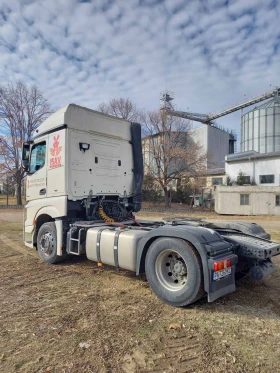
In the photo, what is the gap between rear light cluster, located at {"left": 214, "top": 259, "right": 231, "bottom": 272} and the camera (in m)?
3.91

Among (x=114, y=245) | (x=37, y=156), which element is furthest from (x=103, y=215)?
(x=37, y=156)

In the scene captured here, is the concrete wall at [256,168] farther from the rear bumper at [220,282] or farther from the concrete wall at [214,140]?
the rear bumper at [220,282]

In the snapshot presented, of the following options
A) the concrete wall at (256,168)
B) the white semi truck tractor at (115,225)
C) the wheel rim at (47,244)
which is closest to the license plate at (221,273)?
the white semi truck tractor at (115,225)

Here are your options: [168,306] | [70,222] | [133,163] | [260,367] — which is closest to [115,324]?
[168,306]

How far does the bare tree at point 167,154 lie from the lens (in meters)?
31.5

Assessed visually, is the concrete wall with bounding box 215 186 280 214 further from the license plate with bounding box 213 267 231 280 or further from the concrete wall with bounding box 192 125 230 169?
the license plate with bounding box 213 267 231 280

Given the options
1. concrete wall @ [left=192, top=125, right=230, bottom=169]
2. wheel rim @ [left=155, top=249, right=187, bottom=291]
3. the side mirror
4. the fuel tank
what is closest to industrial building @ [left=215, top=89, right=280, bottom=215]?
concrete wall @ [left=192, top=125, right=230, bottom=169]

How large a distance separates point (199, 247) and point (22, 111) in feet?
109

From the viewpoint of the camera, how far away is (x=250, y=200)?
88.8 feet

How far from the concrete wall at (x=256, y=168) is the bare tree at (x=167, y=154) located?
11.5 feet

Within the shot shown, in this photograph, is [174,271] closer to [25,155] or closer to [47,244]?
[47,244]

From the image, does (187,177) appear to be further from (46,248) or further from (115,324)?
(115,324)

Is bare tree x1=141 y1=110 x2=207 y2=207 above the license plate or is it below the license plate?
above

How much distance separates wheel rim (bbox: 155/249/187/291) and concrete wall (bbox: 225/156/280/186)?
27.4 m
